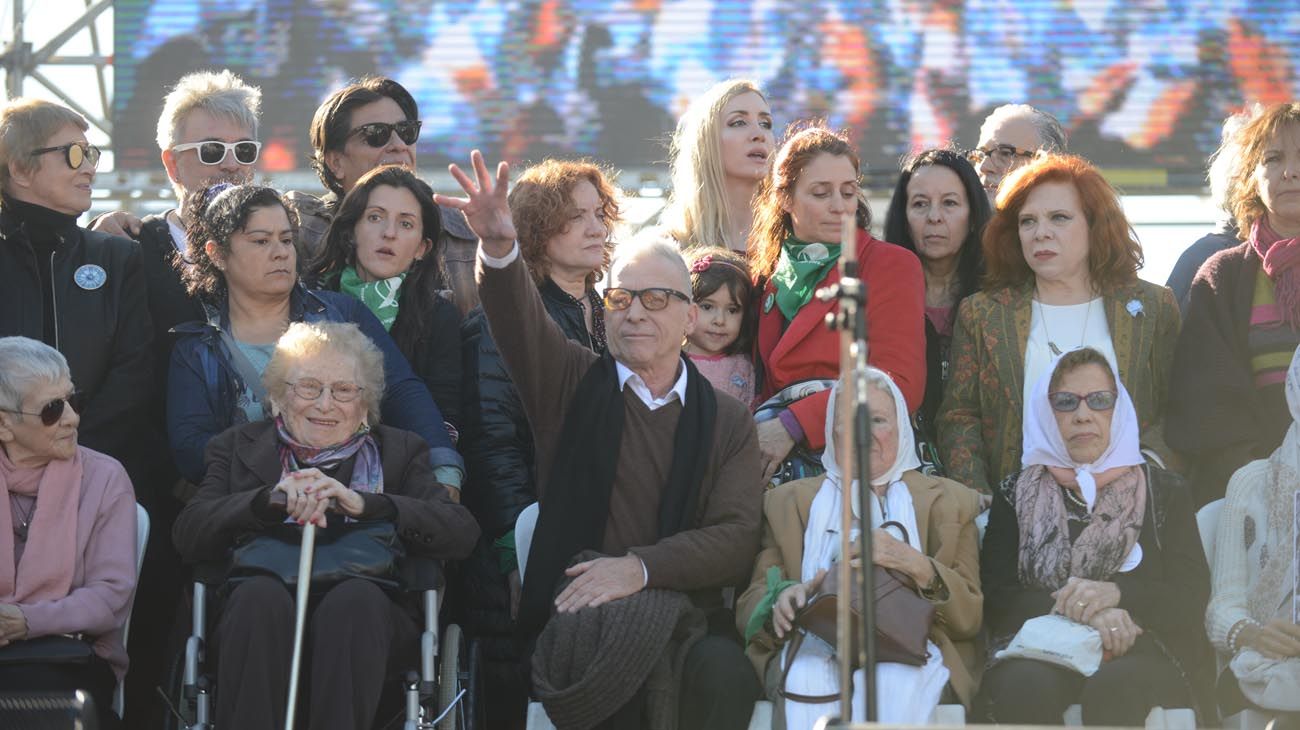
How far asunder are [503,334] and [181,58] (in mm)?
9311

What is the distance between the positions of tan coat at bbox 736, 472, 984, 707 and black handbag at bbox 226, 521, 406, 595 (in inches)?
37.1

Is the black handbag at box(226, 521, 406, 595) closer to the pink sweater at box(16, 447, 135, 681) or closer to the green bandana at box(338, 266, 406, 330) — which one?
the pink sweater at box(16, 447, 135, 681)

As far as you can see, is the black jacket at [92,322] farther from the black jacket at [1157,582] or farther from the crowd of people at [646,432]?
the black jacket at [1157,582]

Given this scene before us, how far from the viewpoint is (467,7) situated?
14617mm

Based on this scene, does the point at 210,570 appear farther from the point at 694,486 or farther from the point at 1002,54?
the point at 1002,54

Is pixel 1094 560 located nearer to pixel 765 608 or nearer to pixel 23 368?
pixel 765 608

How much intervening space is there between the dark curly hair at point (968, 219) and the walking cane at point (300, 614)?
2.33 meters

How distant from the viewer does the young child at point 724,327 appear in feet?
21.0

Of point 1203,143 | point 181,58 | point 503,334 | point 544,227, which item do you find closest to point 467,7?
point 181,58

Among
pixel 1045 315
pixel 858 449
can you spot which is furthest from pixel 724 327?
pixel 858 449

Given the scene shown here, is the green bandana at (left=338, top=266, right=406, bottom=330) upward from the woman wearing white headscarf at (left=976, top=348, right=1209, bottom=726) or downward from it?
upward

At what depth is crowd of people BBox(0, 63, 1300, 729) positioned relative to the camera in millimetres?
5348

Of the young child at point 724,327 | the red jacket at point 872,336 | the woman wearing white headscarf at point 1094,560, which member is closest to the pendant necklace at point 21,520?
the young child at point 724,327

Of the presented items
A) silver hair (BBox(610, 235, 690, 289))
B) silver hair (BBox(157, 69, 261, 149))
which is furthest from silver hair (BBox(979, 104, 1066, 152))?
silver hair (BBox(157, 69, 261, 149))
